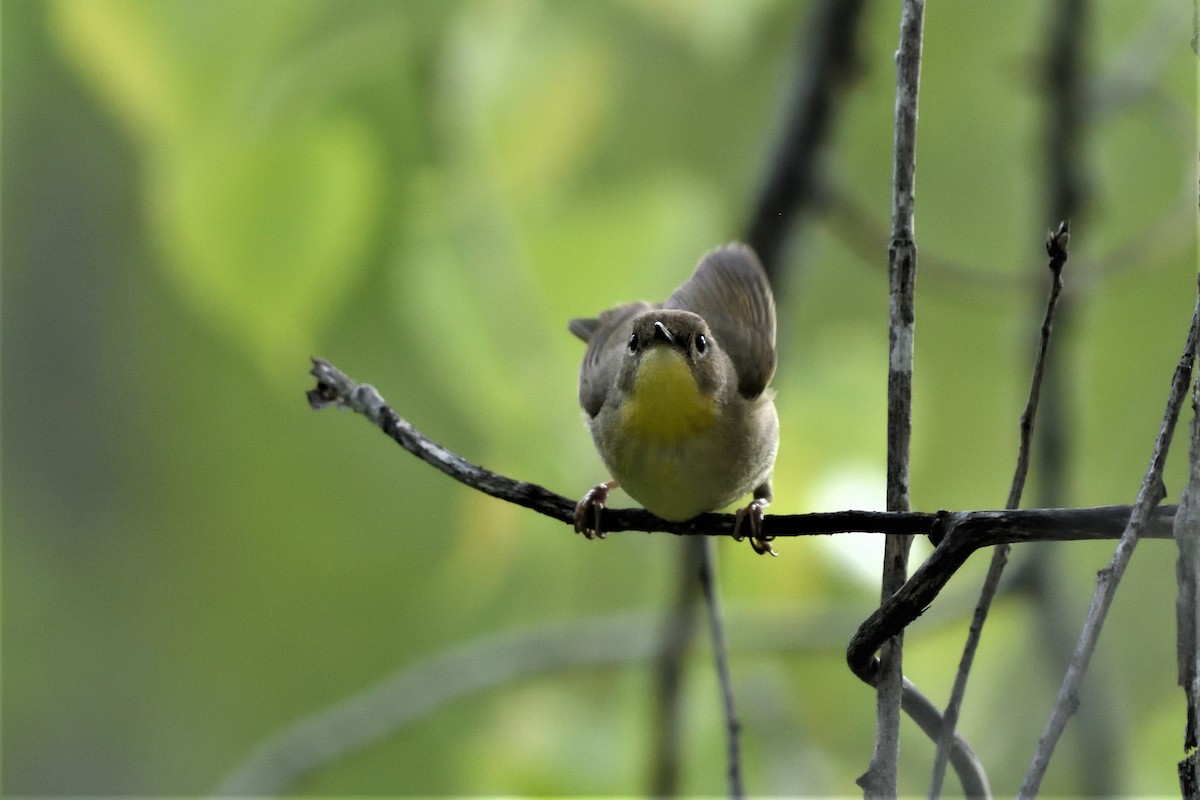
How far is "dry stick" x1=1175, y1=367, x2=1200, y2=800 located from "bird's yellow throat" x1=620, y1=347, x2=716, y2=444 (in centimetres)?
100

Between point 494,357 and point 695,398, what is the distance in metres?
0.41

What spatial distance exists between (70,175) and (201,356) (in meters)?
0.55

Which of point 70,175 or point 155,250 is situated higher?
point 70,175

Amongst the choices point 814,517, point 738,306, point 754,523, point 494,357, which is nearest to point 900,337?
point 814,517

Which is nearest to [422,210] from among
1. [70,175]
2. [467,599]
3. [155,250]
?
[467,599]

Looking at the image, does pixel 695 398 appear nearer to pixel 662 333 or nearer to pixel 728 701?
pixel 662 333

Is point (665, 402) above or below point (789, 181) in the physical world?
below

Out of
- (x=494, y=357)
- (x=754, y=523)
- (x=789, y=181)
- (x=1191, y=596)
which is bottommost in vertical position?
(x=1191, y=596)

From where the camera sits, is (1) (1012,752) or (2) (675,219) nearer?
(2) (675,219)

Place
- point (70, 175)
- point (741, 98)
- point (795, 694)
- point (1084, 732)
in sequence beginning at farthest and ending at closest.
→ point (70, 175)
point (741, 98)
point (795, 694)
point (1084, 732)

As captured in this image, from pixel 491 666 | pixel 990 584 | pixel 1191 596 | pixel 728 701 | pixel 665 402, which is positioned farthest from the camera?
pixel 491 666

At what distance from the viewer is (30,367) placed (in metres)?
2.92

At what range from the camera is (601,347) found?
1796 mm

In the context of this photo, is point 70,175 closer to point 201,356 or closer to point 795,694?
point 201,356
